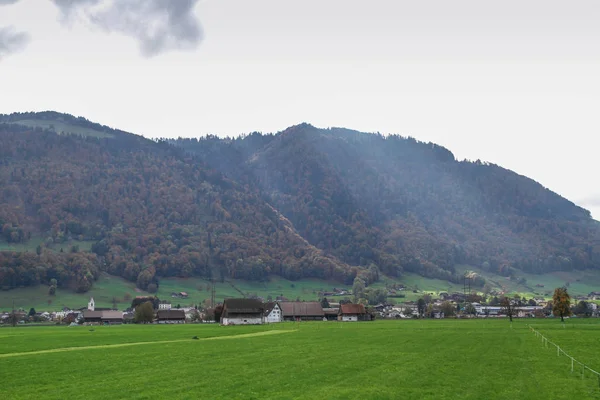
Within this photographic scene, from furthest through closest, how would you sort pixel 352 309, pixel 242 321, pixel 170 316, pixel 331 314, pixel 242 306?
pixel 331 314, pixel 170 316, pixel 352 309, pixel 242 306, pixel 242 321

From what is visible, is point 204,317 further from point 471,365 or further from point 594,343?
point 471,365

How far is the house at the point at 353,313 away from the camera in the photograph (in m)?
169

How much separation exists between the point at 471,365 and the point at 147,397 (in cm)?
2187

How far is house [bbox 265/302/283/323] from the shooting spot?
16673 cm

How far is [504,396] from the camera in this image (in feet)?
90.6

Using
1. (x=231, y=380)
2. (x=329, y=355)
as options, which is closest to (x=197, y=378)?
(x=231, y=380)

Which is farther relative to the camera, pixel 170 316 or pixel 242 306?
pixel 170 316

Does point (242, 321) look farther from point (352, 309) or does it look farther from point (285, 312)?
point (352, 309)

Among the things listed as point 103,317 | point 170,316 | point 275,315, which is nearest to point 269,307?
point 275,315

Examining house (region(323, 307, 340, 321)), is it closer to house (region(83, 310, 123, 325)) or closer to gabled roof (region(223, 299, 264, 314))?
gabled roof (region(223, 299, 264, 314))

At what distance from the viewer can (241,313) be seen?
14962cm

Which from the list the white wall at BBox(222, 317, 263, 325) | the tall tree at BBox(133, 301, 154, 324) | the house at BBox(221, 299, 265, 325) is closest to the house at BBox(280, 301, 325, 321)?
the house at BBox(221, 299, 265, 325)

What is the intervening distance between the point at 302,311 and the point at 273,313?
30.6 ft

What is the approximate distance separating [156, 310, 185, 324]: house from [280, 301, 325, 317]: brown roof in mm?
29087
